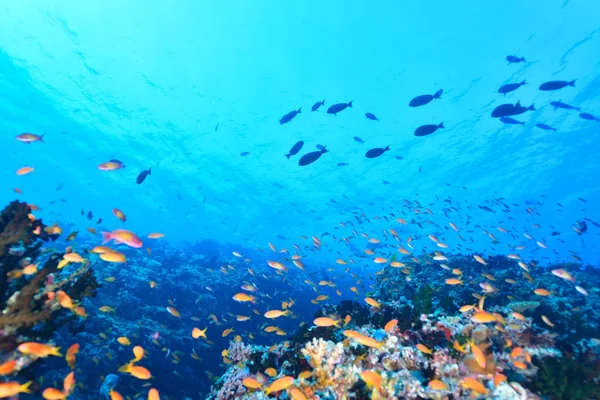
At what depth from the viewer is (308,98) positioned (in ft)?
79.8

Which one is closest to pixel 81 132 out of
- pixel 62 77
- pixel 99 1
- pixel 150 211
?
pixel 62 77

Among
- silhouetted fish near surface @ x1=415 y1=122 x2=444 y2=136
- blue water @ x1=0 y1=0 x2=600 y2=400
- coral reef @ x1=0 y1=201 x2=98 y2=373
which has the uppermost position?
blue water @ x1=0 y1=0 x2=600 y2=400

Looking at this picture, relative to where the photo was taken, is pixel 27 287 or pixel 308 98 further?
pixel 308 98

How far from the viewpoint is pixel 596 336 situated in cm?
720

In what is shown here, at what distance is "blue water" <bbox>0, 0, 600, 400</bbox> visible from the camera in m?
18.8

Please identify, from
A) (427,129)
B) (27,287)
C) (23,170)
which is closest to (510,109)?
(427,129)

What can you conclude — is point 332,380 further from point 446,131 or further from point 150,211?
point 150,211

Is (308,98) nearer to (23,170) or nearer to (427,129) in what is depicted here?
(427,129)

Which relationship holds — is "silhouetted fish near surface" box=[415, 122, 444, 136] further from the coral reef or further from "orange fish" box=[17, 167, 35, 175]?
"orange fish" box=[17, 167, 35, 175]

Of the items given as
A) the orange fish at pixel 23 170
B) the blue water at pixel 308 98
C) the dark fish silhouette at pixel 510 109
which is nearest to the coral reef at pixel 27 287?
the orange fish at pixel 23 170

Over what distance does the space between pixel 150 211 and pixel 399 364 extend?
64656 mm

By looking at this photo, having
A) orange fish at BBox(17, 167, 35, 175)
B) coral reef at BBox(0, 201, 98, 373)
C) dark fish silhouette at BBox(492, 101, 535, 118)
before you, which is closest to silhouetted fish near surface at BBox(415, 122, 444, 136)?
dark fish silhouette at BBox(492, 101, 535, 118)

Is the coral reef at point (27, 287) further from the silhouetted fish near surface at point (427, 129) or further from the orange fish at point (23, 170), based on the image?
the silhouetted fish near surface at point (427, 129)

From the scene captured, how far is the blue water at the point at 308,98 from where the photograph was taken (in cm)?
1883
